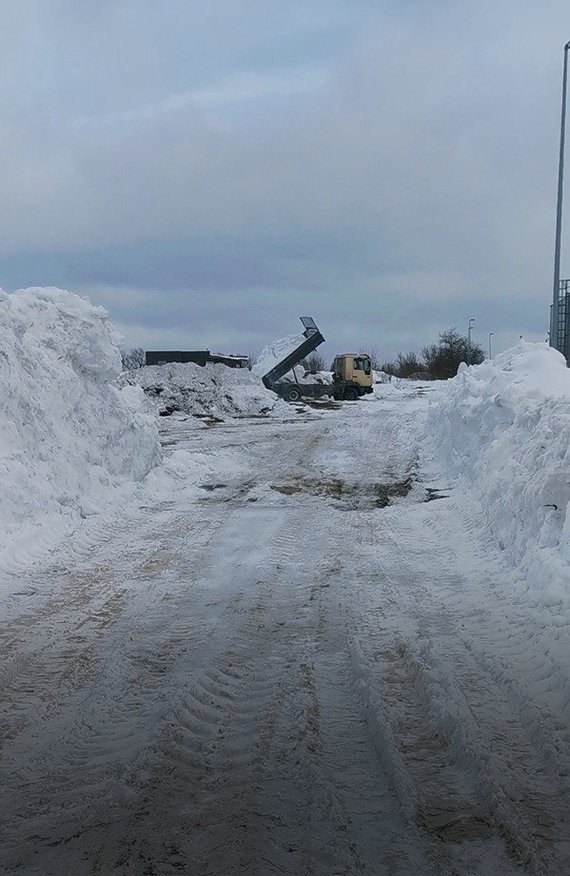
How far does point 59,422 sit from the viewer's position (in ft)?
36.1

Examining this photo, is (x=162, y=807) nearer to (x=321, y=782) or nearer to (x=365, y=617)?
(x=321, y=782)

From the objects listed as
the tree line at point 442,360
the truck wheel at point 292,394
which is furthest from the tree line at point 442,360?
the truck wheel at point 292,394

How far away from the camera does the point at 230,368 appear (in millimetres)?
36906

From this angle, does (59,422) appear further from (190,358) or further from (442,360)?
(442,360)

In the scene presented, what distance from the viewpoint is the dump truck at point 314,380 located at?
39.0 meters

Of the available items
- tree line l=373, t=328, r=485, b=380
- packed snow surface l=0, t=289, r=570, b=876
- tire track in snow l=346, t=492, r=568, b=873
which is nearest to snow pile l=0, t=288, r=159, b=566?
packed snow surface l=0, t=289, r=570, b=876

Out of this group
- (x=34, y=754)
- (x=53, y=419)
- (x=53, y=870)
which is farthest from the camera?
(x=53, y=419)

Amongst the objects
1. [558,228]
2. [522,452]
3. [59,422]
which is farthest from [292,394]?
[522,452]

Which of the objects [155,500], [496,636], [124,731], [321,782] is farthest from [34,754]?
[155,500]

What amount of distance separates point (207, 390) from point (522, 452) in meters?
26.3

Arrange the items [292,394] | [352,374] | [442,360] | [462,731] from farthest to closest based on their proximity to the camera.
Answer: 1. [442,360]
2. [352,374]
3. [292,394]
4. [462,731]

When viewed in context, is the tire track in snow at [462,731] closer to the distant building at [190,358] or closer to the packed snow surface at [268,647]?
the packed snow surface at [268,647]

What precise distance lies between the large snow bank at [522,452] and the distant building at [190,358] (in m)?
21.5

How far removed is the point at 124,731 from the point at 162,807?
880mm
